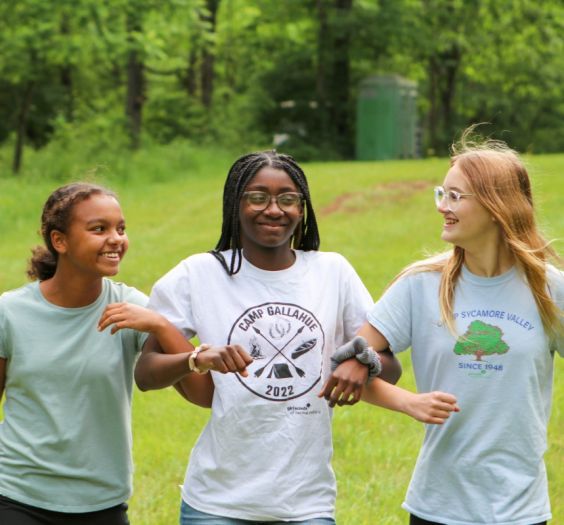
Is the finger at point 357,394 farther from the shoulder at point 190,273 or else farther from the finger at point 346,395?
the shoulder at point 190,273

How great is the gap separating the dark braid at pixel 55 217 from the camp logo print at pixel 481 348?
1.40 m

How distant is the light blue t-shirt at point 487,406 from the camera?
11.2 ft

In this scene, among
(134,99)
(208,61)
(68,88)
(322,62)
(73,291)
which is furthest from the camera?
(208,61)

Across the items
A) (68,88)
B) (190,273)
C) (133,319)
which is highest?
(68,88)

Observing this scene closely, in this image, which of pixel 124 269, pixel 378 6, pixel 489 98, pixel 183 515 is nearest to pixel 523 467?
pixel 183 515

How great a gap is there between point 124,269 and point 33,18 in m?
9.89

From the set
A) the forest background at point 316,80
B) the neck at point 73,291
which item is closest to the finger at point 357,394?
the neck at point 73,291

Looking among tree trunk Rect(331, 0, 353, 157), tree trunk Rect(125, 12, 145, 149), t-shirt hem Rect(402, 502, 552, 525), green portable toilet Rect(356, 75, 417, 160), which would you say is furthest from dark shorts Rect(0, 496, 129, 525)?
tree trunk Rect(331, 0, 353, 157)

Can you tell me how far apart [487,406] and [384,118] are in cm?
2807

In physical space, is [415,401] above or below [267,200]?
below

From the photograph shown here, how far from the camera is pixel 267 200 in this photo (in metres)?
3.67

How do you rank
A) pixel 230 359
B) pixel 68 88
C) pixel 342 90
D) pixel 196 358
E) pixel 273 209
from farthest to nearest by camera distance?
1. pixel 68 88
2. pixel 342 90
3. pixel 273 209
4. pixel 196 358
5. pixel 230 359

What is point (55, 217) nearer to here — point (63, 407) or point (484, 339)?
point (63, 407)

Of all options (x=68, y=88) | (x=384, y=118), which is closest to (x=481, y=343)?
(x=384, y=118)
